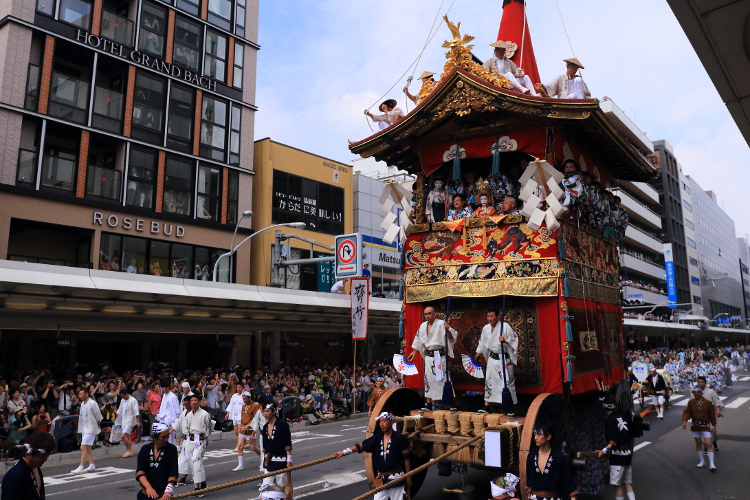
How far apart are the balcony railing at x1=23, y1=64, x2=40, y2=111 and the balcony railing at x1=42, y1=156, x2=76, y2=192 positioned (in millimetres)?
2207

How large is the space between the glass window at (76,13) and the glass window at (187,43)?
4492 mm

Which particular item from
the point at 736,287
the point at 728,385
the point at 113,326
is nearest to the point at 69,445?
the point at 113,326

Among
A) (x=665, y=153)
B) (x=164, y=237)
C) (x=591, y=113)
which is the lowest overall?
(x=591, y=113)

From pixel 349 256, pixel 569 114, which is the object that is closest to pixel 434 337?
pixel 569 114

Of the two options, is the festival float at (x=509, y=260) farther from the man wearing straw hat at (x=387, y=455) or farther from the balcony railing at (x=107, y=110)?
the balcony railing at (x=107, y=110)

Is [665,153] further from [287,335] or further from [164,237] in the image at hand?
[164,237]

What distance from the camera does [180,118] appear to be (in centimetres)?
2903

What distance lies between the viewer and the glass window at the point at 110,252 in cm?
2467

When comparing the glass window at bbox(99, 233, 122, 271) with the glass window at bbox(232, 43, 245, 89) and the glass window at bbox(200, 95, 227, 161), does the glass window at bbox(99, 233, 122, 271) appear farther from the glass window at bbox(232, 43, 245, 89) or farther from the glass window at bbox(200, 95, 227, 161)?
the glass window at bbox(232, 43, 245, 89)

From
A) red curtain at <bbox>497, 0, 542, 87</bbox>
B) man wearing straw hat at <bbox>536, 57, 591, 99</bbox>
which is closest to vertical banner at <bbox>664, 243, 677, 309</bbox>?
red curtain at <bbox>497, 0, 542, 87</bbox>

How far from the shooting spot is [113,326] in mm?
20234

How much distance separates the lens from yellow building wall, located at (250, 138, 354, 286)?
104 ft

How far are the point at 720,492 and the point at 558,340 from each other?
4.49m

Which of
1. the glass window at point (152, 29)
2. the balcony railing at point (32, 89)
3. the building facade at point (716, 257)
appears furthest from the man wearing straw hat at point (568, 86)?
the building facade at point (716, 257)
